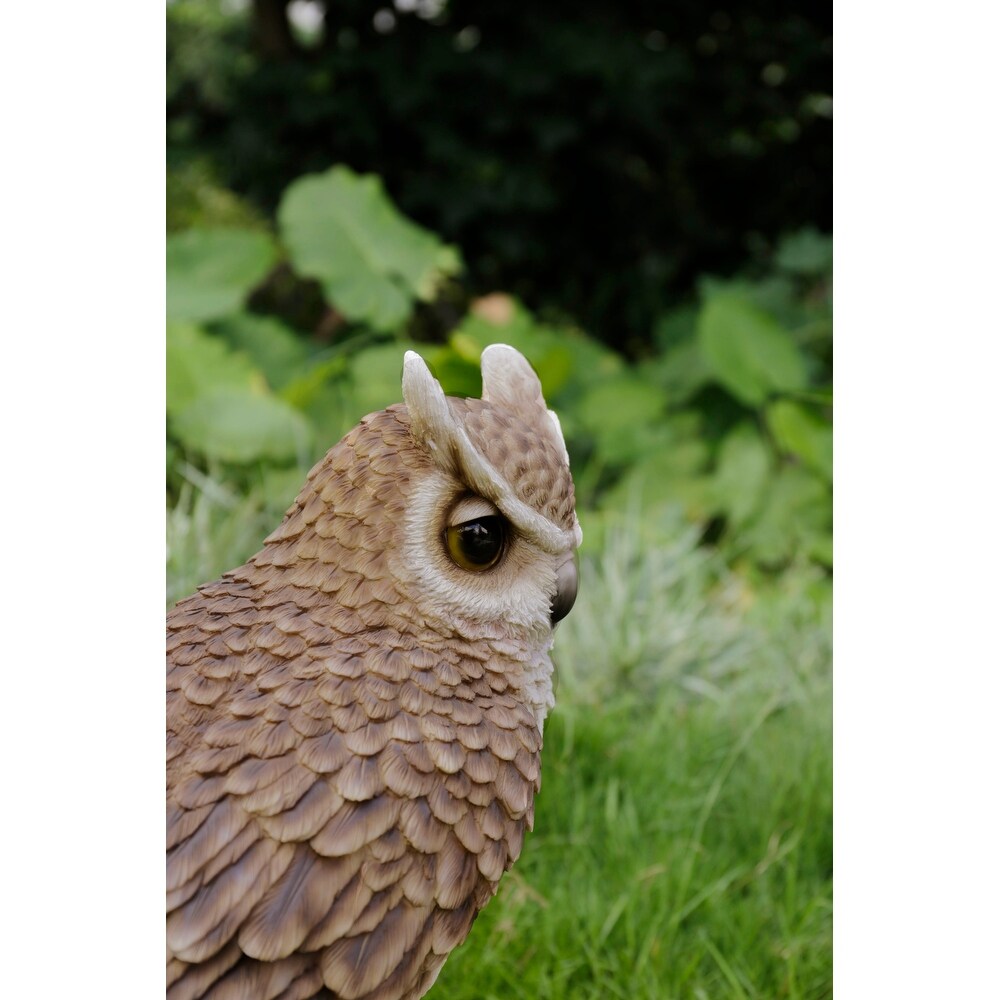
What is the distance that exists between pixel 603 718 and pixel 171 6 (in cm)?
205

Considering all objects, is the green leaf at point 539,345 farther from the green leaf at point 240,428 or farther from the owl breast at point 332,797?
the owl breast at point 332,797

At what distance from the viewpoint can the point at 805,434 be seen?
6.55 ft

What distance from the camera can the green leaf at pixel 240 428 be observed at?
1711 mm

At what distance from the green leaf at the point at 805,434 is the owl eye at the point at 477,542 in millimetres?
1449

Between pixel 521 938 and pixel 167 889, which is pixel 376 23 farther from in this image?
pixel 167 889

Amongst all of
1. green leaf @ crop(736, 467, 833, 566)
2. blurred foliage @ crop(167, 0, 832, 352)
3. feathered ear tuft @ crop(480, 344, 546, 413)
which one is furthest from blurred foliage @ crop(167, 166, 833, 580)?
feathered ear tuft @ crop(480, 344, 546, 413)

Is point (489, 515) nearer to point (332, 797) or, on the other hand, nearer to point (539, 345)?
point (332, 797)

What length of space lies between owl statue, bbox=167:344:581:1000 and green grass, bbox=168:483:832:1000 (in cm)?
44

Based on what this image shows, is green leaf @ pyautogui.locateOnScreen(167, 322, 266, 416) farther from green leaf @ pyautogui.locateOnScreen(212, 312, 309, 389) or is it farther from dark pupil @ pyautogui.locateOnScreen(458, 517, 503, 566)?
dark pupil @ pyautogui.locateOnScreen(458, 517, 503, 566)

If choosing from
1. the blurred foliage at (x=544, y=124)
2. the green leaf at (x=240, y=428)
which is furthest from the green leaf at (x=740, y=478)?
the green leaf at (x=240, y=428)

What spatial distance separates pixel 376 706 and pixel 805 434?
60.7 inches

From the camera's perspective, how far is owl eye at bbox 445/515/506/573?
2.11ft

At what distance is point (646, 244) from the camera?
278 centimetres
